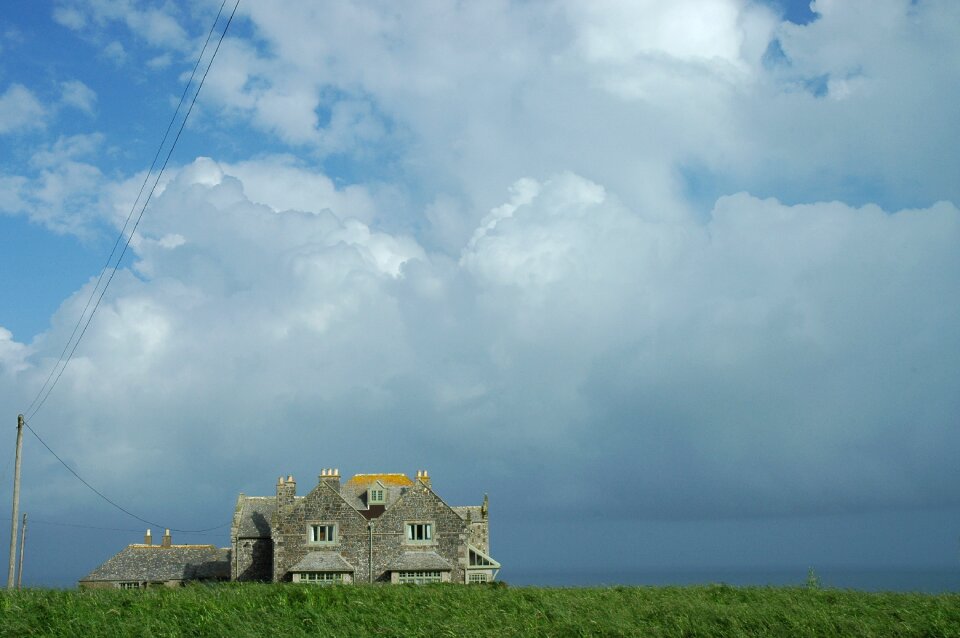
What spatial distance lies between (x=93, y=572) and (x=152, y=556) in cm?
398

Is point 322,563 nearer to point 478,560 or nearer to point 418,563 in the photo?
point 418,563

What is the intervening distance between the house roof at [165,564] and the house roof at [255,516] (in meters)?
3.98

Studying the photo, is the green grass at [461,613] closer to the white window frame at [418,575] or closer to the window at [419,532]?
the white window frame at [418,575]

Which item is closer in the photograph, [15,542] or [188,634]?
[188,634]

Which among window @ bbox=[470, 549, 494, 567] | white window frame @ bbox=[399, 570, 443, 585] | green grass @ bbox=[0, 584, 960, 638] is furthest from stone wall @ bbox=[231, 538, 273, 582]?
green grass @ bbox=[0, 584, 960, 638]

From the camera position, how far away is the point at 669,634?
86.6 feet

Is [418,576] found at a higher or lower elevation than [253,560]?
lower

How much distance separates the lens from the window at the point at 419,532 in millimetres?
56969

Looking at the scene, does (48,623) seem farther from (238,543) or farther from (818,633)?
(238,543)

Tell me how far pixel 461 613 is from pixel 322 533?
96.7 ft

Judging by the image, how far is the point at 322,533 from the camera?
57094 mm

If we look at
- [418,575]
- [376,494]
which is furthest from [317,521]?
[418,575]

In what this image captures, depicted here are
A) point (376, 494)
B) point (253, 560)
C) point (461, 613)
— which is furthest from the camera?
point (376, 494)

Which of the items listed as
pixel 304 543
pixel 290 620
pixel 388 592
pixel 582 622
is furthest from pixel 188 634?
pixel 304 543
